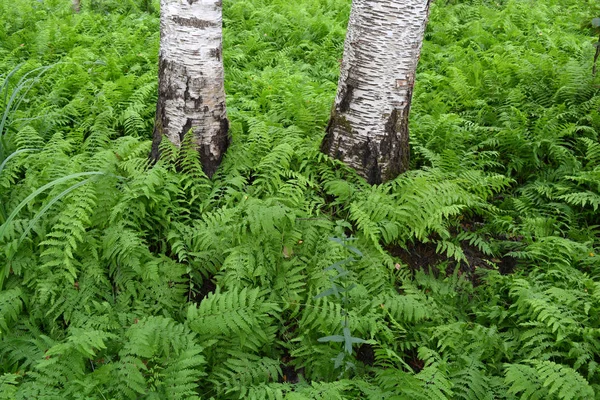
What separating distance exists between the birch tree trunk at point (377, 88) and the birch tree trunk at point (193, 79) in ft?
3.17

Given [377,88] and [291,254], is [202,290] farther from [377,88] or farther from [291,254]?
[377,88]

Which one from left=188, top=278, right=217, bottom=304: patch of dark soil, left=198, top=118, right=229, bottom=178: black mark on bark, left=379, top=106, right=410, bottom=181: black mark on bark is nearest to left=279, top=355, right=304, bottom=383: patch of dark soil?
left=188, top=278, right=217, bottom=304: patch of dark soil

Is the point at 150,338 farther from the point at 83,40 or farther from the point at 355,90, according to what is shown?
the point at 83,40

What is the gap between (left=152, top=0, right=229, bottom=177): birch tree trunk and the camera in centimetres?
373

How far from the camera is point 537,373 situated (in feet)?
9.00

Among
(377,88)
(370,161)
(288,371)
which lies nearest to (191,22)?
(377,88)

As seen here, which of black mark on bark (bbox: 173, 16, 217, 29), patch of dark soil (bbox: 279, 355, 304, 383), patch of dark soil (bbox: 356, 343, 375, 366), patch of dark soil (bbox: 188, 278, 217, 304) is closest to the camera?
patch of dark soil (bbox: 279, 355, 304, 383)

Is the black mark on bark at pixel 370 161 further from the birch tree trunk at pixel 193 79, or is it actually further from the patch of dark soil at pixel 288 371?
the patch of dark soil at pixel 288 371

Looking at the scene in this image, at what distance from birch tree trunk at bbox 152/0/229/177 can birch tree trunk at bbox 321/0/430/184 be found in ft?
3.17

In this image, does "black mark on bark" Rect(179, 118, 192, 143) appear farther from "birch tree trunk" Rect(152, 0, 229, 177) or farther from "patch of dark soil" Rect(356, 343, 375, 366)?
"patch of dark soil" Rect(356, 343, 375, 366)

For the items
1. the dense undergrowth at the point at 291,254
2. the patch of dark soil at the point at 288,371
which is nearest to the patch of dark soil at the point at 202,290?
the dense undergrowth at the point at 291,254

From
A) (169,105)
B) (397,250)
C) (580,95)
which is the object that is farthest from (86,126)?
(580,95)

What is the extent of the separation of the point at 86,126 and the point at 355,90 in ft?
8.06

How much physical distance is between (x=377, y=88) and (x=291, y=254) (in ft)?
5.13
